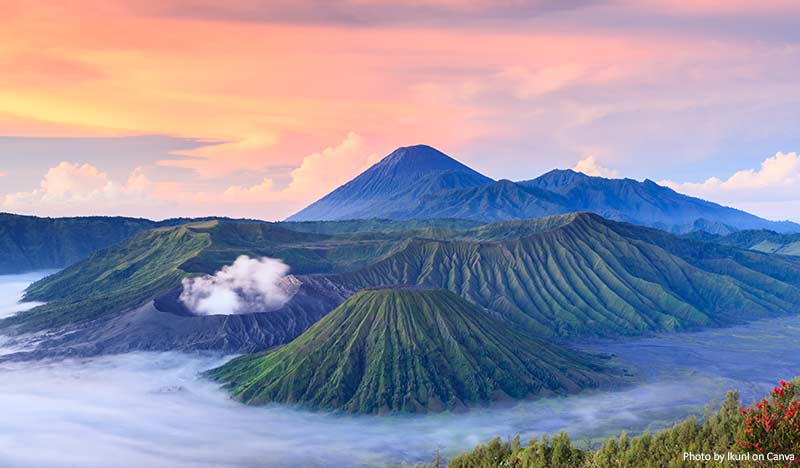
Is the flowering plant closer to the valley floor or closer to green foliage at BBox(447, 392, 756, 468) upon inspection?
green foliage at BBox(447, 392, 756, 468)

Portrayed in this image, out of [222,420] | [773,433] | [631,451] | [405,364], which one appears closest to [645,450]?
[631,451]

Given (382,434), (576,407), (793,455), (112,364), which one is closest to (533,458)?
(793,455)

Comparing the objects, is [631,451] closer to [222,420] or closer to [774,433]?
[774,433]

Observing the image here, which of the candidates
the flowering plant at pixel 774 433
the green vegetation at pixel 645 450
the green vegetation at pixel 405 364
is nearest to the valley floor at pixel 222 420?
the green vegetation at pixel 405 364

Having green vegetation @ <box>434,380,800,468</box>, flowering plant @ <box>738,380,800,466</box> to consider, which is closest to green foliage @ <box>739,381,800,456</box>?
flowering plant @ <box>738,380,800,466</box>

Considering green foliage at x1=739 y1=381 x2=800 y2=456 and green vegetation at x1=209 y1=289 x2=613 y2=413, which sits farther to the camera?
green vegetation at x1=209 y1=289 x2=613 y2=413

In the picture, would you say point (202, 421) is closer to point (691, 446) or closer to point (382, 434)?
point (382, 434)

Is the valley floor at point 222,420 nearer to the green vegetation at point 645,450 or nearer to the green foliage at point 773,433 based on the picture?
the green vegetation at point 645,450
